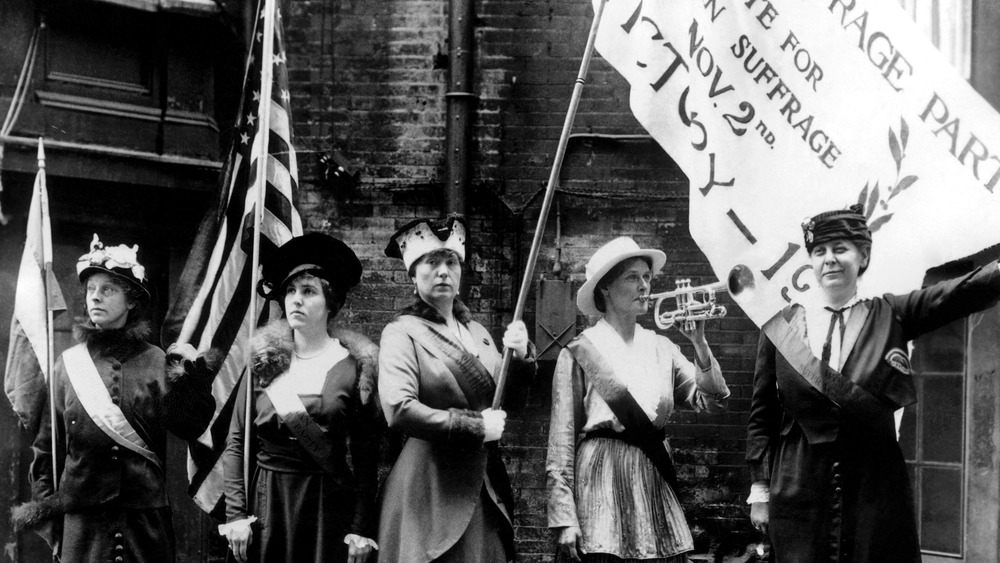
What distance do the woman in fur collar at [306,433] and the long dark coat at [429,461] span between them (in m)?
0.17

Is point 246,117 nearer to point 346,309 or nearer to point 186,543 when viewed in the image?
point 346,309

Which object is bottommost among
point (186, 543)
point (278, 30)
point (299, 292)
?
point (186, 543)

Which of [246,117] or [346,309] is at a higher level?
[246,117]

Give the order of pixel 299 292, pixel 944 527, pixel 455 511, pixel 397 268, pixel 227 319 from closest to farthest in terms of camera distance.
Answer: pixel 455 511 → pixel 299 292 → pixel 227 319 → pixel 944 527 → pixel 397 268

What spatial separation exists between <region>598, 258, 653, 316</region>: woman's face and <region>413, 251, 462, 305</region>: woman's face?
74 centimetres

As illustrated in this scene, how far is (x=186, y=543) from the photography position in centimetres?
654

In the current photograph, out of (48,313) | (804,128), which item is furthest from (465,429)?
(804,128)

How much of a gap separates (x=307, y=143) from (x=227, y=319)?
1.85m

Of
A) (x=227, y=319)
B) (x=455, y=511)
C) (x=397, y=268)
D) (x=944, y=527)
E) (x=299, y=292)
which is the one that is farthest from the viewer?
(x=397, y=268)

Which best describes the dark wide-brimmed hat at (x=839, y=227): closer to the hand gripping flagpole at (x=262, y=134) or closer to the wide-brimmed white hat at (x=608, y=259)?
the wide-brimmed white hat at (x=608, y=259)

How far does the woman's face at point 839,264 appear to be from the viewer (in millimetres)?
4426

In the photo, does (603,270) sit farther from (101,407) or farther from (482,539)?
(101,407)

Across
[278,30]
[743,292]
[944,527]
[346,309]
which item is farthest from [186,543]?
[944,527]

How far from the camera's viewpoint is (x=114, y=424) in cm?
470
